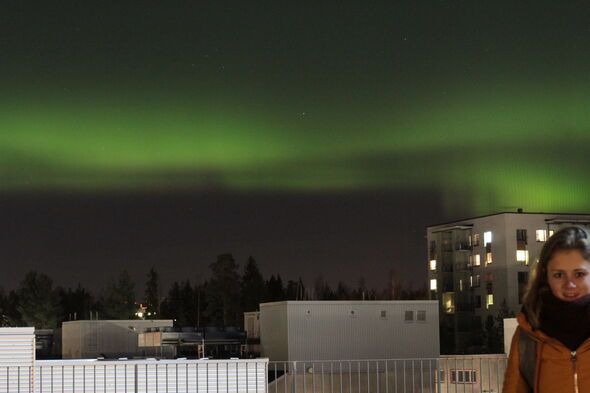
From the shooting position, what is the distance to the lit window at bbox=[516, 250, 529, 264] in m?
73.4

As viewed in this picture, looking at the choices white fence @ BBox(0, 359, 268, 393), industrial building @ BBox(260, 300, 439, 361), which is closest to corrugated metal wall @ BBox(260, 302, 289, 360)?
industrial building @ BBox(260, 300, 439, 361)

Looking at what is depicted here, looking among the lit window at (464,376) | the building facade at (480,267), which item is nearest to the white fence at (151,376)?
the lit window at (464,376)

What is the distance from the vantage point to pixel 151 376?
15930mm

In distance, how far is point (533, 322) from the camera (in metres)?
3.13

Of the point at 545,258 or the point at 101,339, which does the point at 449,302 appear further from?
the point at 545,258

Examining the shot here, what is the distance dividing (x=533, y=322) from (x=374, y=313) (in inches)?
1590

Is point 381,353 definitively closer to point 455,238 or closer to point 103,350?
point 103,350

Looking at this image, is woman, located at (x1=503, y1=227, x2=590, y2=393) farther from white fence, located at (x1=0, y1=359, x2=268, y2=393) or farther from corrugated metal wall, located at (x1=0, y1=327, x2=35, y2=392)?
corrugated metal wall, located at (x1=0, y1=327, x2=35, y2=392)

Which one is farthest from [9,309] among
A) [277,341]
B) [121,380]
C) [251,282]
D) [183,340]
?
[121,380]

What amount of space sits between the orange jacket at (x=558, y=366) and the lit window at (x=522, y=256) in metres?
72.3

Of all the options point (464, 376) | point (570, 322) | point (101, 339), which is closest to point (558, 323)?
point (570, 322)

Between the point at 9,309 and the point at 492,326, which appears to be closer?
the point at 492,326

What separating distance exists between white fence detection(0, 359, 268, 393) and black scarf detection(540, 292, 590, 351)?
42.7 feet

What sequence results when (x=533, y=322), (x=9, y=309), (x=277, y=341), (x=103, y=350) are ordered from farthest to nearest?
(x=9, y=309), (x=103, y=350), (x=277, y=341), (x=533, y=322)
